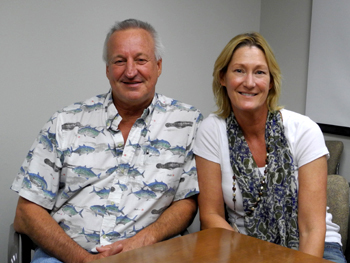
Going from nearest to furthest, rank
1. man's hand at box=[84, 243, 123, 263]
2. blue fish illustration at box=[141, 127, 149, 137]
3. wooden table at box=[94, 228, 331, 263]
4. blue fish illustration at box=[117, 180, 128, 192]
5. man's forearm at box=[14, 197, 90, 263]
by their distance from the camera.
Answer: wooden table at box=[94, 228, 331, 263] → man's hand at box=[84, 243, 123, 263] → man's forearm at box=[14, 197, 90, 263] → blue fish illustration at box=[117, 180, 128, 192] → blue fish illustration at box=[141, 127, 149, 137]

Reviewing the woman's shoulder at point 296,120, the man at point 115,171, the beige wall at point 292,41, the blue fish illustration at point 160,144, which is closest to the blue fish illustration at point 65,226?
the man at point 115,171

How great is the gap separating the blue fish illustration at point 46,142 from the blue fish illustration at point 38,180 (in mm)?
130

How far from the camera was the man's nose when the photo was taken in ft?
5.95

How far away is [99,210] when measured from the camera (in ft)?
5.78

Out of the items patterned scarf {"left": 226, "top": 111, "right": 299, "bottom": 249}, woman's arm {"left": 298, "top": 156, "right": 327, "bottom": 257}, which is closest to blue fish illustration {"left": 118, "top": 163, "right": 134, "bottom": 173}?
patterned scarf {"left": 226, "top": 111, "right": 299, "bottom": 249}

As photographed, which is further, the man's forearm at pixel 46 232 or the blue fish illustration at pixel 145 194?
the blue fish illustration at pixel 145 194

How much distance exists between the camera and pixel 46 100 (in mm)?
2643

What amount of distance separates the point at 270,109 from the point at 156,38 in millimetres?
675

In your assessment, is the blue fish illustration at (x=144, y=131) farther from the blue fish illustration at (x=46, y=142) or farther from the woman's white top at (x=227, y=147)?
the blue fish illustration at (x=46, y=142)

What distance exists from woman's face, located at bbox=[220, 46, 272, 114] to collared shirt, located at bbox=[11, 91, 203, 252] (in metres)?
0.34

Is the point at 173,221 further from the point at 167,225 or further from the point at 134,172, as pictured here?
the point at 134,172

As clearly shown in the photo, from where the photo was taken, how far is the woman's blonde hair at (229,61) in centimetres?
173

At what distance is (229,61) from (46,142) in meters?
0.93

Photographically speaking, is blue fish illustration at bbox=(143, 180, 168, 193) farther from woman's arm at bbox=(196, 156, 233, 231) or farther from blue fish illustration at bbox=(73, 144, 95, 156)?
blue fish illustration at bbox=(73, 144, 95, 156)
